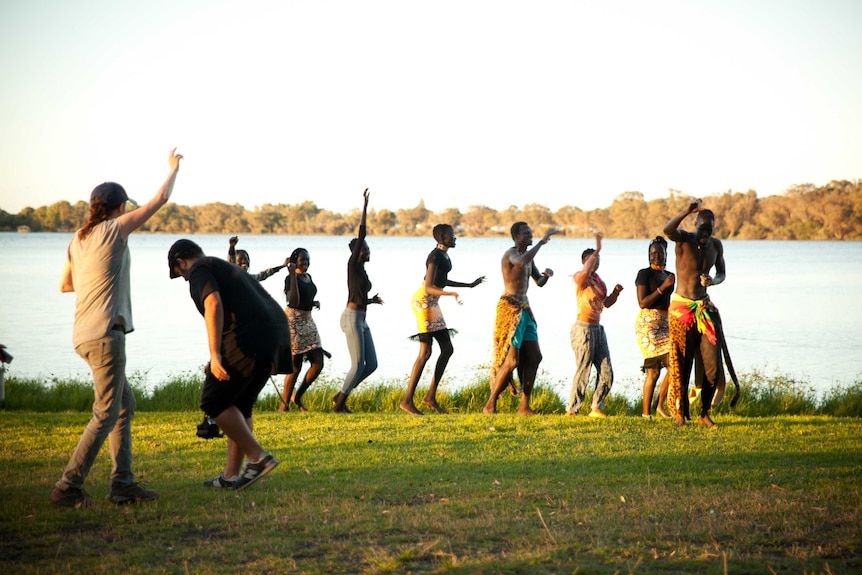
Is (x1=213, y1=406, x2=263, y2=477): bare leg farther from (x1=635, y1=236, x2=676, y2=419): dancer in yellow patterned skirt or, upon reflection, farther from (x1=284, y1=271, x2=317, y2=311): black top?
(x1=635, y1=236, x2=676, y2=419): dancer in yellow patterned skirt

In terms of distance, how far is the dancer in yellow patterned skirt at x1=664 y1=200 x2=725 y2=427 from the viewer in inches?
365

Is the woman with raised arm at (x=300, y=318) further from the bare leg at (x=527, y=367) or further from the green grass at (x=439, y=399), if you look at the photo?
the bare leg at (x=527, y=367)

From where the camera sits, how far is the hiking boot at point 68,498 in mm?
6039

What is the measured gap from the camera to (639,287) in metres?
10.3

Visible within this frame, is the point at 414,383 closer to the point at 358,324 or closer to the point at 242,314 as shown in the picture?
the point at 358,324

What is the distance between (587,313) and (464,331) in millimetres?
16298

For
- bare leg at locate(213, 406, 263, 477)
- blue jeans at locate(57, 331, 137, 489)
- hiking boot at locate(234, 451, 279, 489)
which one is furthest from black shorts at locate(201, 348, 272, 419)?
blue jeans at locate(57, 331, 137, 489)

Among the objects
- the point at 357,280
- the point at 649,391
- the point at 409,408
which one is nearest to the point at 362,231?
the point at 357,280

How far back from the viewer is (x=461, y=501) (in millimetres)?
6348

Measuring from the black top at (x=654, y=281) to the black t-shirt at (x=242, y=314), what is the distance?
16.6ft

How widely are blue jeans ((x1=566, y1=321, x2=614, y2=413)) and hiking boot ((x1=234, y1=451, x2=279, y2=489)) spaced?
15.5 ft

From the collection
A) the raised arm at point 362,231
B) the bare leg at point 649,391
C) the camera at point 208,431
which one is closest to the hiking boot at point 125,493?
Result: the camera at point 208,431

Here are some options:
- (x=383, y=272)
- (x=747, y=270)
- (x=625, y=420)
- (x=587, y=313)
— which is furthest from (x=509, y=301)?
(x=747, y=270)

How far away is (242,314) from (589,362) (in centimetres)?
500
